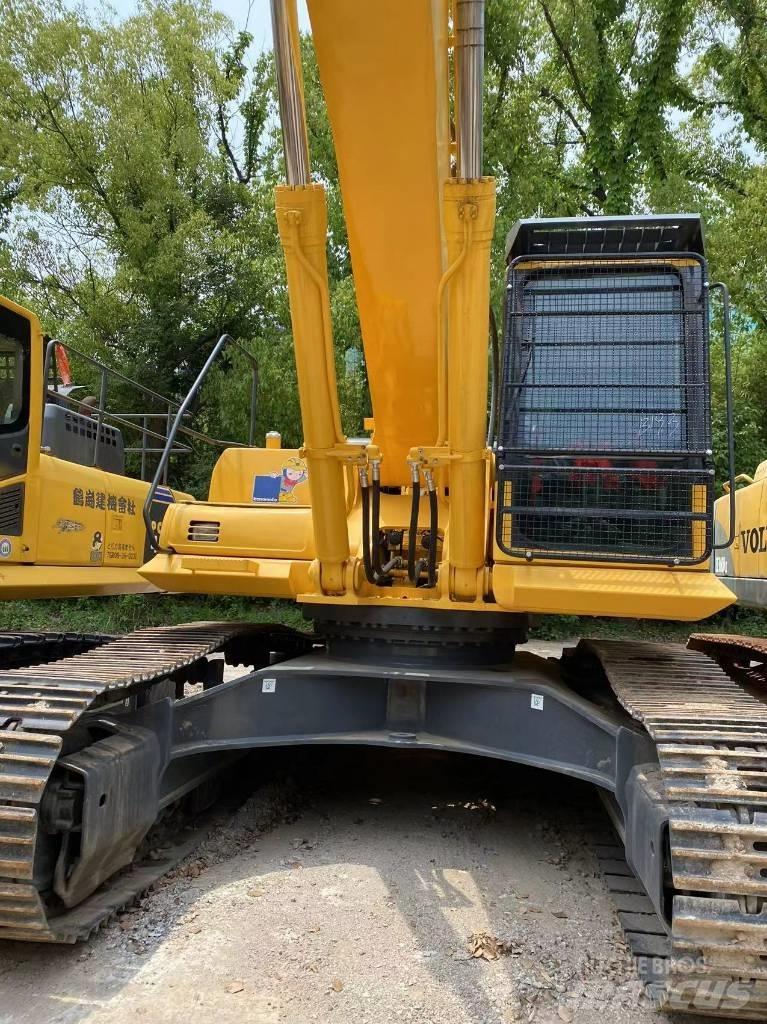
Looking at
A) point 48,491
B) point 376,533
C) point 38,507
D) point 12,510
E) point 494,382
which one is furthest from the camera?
point 48,491

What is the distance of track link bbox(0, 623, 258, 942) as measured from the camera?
290cm

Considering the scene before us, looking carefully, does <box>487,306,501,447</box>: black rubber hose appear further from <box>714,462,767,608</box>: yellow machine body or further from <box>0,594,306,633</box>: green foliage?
<box>0,594,306,633</box>: green foliage

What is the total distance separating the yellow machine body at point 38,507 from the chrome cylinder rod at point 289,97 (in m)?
2.91

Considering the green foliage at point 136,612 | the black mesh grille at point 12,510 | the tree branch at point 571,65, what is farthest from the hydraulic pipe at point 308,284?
the tree branch at point 571,65

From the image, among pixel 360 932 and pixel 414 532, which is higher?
pixel 414 532

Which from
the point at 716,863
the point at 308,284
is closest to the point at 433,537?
the point at 308,284

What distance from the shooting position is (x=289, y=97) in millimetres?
3199

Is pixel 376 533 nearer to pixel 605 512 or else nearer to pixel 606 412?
pixel 605 512

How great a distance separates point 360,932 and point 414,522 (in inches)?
64.3

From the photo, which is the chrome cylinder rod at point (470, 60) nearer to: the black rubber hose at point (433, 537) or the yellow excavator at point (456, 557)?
the yellow excavator at point (456, 557)

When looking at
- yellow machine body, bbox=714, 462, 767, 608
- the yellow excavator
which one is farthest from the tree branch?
the yellow excavator

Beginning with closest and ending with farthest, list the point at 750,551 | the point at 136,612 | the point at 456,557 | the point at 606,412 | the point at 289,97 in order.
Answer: the point at 289,97 < the point at 606,412 < the point at 456,557 < the point at 750,551 < the point at 136,612

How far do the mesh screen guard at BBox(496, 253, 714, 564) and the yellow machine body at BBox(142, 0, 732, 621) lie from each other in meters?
0.10

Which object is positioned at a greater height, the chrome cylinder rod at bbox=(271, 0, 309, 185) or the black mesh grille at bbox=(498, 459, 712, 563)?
the chrome cylinder rod at bbox=(271, 0, 309, 185)
